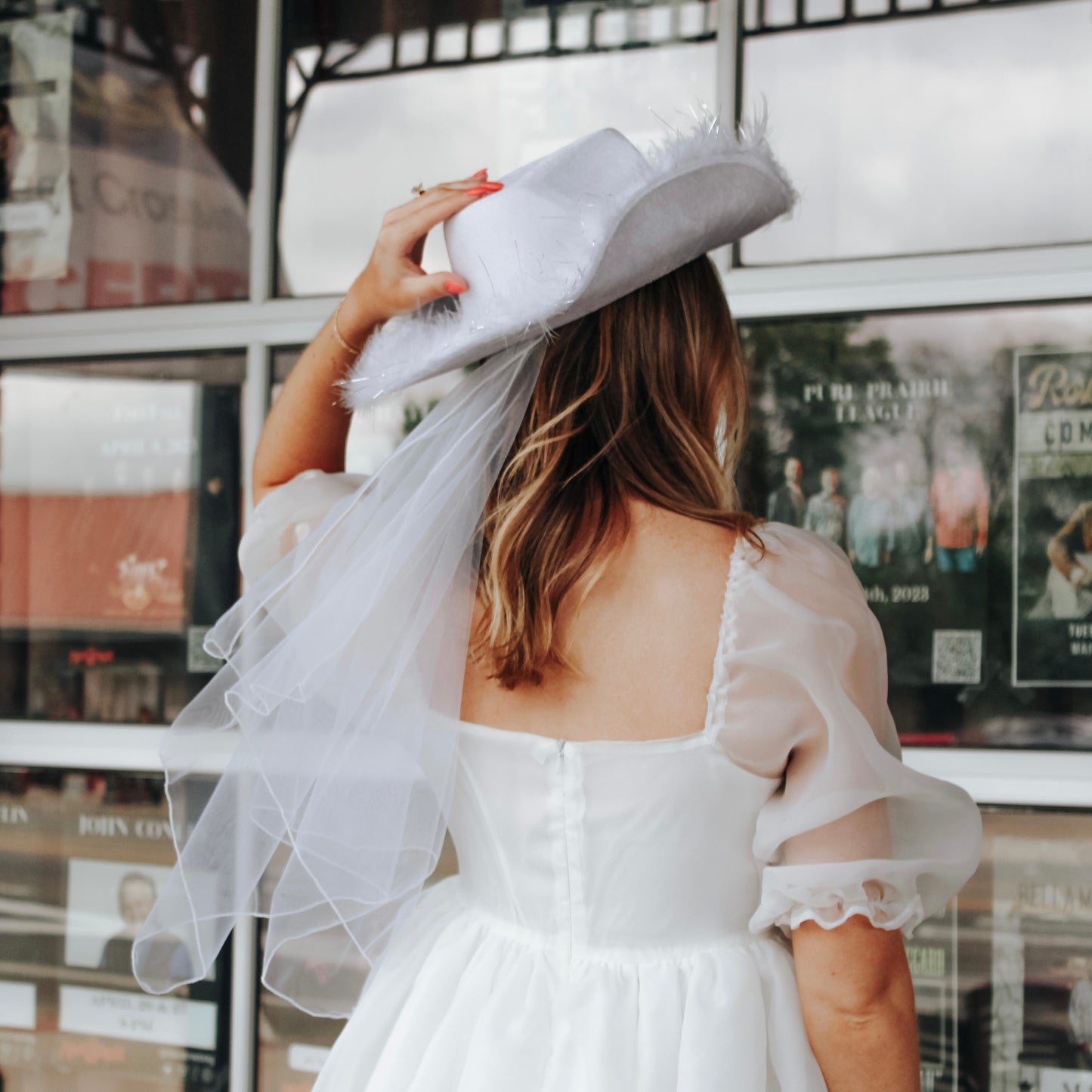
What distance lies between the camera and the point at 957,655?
60.7 inches

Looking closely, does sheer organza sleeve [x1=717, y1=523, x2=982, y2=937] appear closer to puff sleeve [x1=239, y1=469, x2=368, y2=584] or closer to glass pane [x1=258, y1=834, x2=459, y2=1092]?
puff sleeve [x1=239, y1=469, x2=368, y2=584]

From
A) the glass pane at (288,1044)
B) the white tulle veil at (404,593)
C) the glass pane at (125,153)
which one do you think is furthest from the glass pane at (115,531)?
the white tulle veil at (404,593)

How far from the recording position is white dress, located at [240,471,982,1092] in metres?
0.92

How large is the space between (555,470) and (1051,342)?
895mm

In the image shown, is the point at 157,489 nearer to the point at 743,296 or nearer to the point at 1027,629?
the point at 743,296

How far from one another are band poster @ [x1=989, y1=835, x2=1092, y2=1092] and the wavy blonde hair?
859 mm

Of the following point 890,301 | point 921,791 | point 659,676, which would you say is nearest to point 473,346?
point 659,676

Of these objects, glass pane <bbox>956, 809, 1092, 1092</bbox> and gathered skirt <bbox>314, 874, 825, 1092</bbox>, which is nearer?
gathered skirt <bbox>314, 874, 825, 1092</bbox>

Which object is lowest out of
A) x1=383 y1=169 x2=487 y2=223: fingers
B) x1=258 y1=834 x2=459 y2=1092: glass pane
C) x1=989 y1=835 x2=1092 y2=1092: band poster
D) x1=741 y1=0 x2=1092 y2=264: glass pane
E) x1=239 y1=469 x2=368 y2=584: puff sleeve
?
x1=258 y1=834 x2=459 y2=1092: glass pane

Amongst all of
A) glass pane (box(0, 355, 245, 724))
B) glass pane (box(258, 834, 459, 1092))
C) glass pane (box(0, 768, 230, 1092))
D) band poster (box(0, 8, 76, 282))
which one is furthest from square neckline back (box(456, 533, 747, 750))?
band poster (box(0, 8, 76, 282))

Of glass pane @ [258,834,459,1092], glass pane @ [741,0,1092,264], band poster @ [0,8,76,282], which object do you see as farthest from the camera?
band poster @ [0,8,76,282]

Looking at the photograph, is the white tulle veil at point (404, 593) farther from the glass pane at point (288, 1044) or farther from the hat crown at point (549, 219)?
the glass pane at point (288, 1044)

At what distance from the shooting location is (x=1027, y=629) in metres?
1.52

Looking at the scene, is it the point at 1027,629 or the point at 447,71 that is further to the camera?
the point at 447,71
